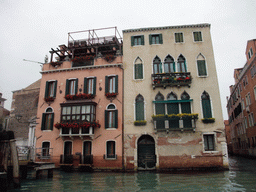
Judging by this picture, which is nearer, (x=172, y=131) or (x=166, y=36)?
(x=172, y=131)

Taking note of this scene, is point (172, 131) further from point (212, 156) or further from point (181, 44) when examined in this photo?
point (181, 44)

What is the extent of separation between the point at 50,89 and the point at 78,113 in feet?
16.3

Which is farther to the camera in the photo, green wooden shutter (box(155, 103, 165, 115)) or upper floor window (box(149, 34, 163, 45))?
upper floor window (box(149, 34, 163, 45))

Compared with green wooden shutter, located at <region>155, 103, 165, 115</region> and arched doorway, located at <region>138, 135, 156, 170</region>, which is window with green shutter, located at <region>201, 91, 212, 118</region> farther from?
arched doorway, located at <region>138, 135, 156, 170</region>

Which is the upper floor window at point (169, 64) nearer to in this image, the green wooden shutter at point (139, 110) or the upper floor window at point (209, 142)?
the green wooden shutter at point (139, 110)

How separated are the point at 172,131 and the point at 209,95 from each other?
184 inches

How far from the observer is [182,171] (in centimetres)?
1705

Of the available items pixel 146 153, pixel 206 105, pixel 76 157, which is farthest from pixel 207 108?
pixel 76 157

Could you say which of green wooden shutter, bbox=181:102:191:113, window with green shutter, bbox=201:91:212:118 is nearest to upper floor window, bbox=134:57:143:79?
green wooden shutter, bbox=181:102:191:113

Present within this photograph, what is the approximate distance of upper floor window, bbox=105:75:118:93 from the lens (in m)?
20.3

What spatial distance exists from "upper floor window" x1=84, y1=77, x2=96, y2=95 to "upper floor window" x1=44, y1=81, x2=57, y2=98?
11.1 feet

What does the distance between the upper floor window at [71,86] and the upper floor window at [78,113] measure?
1.81m

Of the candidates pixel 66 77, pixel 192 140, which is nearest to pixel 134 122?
pixel 192 140

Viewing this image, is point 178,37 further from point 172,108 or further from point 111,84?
point 111,84
